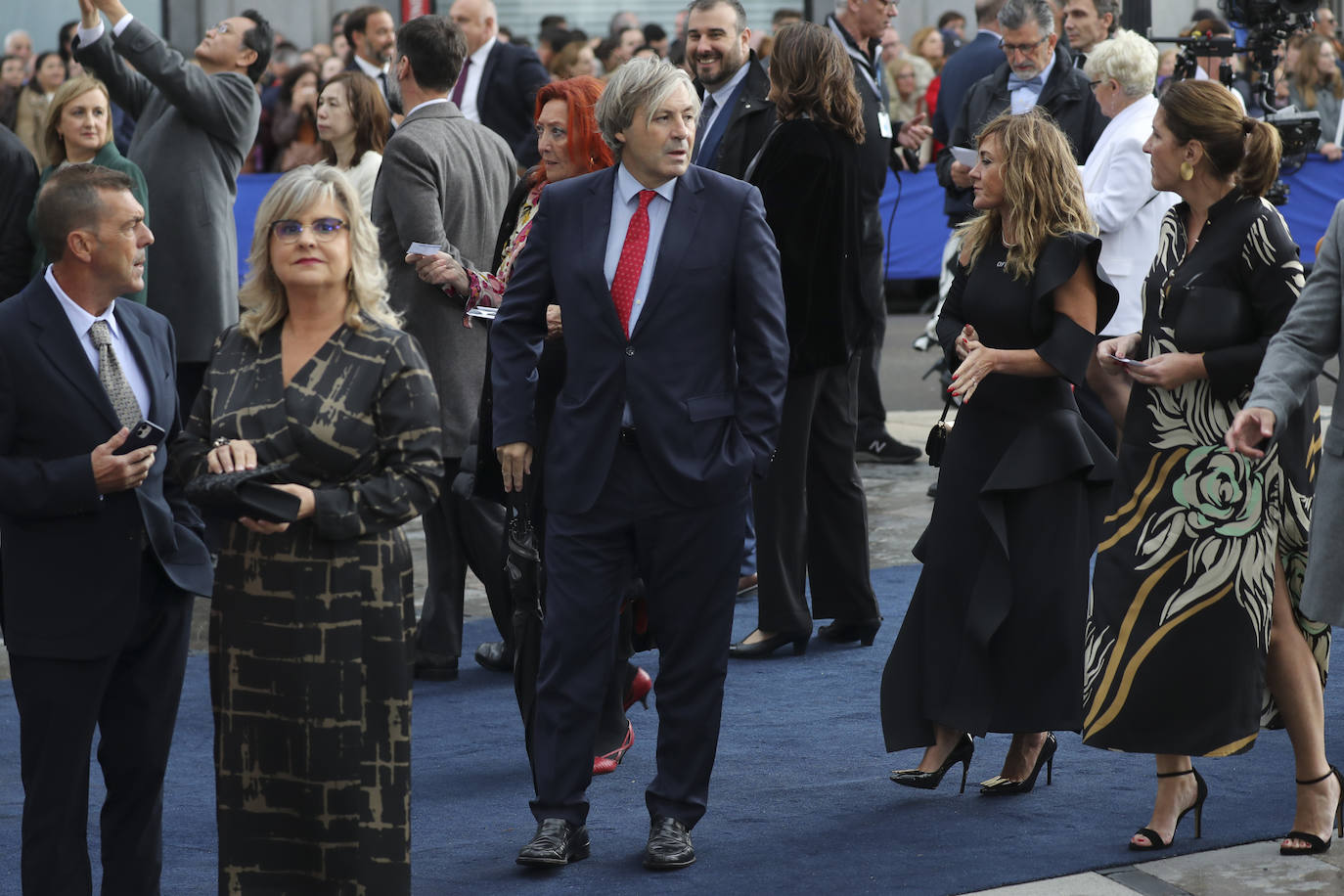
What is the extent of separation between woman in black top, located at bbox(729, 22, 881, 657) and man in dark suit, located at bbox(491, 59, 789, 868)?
5.35 ft

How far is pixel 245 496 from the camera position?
3.66 m

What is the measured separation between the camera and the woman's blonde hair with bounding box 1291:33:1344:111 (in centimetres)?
1471

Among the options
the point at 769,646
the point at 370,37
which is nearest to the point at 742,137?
the point at 769,646

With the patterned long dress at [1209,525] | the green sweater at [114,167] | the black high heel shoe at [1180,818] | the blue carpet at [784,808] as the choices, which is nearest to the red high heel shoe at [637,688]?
the blue carpet at [784,808]

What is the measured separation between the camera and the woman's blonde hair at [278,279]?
153 inches

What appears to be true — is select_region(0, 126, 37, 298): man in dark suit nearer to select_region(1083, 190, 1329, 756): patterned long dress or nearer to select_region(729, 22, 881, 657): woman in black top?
select_region(729, 22, 881, 657): woman in black top

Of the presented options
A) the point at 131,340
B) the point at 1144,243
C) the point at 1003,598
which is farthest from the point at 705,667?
the point at 1144,243

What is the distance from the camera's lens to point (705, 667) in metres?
4.66

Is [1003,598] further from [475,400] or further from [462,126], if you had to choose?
[462,126]

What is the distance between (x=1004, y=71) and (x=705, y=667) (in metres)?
5.06

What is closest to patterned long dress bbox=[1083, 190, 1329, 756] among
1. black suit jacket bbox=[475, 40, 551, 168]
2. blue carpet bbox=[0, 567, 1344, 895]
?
blue carpet bbox=[0, 567, 1344, 895]

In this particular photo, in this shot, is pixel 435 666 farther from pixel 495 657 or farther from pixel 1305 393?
pixel 1305 393

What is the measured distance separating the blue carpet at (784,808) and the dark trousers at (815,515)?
1.50 feet

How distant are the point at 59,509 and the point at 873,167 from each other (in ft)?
14.4
